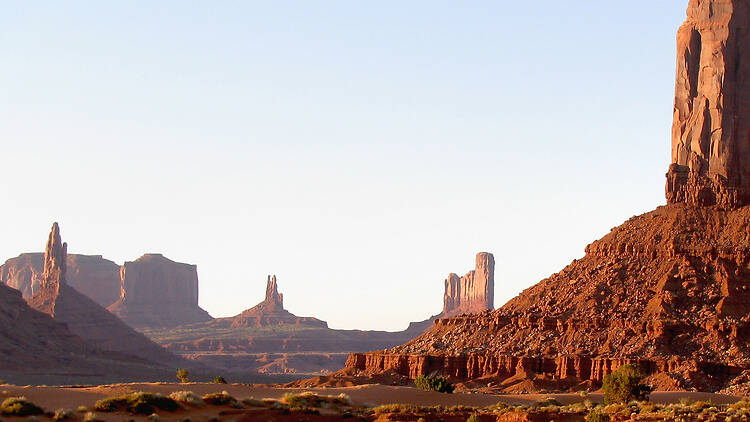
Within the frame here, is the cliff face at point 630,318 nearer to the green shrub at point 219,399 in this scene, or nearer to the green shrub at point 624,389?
the green shrub at point 624,389

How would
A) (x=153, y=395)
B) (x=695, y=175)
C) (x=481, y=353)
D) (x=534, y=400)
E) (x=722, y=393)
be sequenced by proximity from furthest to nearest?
1. (x=695, y=175)
2. (x=481, y=353)
3. (x=722, y=393)
4. (x=534, y=400)
5. (x=153, y=395)

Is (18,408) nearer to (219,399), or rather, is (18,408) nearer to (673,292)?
(219,399)

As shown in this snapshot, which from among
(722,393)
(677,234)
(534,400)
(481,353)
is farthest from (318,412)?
(677,234)

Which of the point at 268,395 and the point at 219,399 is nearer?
the point at 219,399

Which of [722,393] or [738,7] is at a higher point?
[738,7]

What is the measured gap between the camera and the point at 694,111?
132125mm

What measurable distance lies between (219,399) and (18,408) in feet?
36.6

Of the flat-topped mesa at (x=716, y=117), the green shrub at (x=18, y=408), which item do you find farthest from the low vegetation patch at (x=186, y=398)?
the flat-topped mesa at (x=716, y=117)

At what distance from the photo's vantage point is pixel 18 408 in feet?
185

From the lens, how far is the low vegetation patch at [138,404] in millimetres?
59406

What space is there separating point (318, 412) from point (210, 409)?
17.5 feet

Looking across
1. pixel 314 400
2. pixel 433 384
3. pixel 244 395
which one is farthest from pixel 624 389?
pixel 433 384

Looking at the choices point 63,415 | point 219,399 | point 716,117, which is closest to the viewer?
point 63,415

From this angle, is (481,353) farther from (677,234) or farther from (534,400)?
(534,400)
